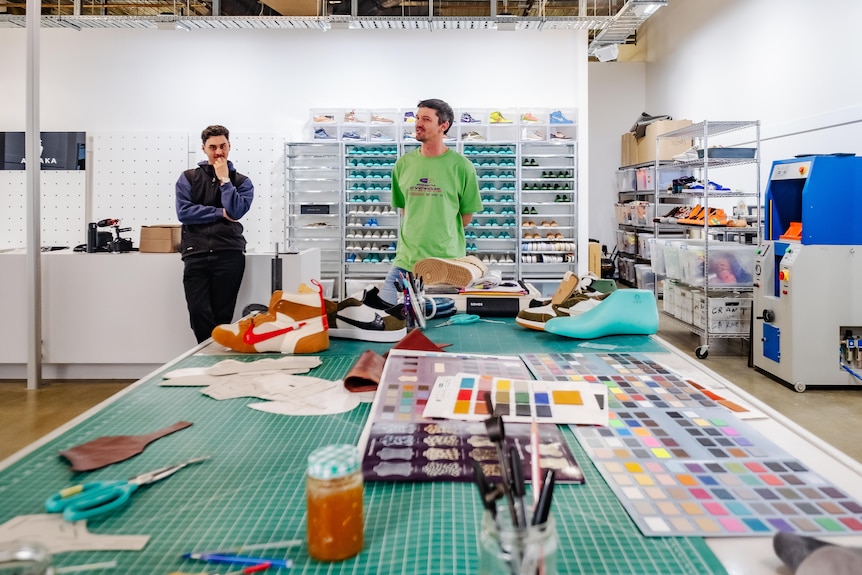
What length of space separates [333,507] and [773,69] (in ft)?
26.6

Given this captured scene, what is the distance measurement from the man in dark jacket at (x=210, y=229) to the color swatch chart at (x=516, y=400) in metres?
3.06

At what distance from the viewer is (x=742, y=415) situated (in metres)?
1.39

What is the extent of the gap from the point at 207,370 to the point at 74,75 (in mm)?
8714

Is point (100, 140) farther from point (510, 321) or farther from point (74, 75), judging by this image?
point (510, 321)

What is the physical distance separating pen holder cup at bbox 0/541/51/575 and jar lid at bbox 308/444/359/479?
1.01 feet

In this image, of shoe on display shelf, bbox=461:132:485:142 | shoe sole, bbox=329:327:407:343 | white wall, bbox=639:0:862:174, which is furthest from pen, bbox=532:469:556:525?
shoe on display shelf, bbox=461:132:485:142

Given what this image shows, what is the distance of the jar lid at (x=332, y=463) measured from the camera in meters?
0.84

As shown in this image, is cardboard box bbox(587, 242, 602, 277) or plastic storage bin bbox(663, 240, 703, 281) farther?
cardboard box bbox(587, 242, 602, 277)

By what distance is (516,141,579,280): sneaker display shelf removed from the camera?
8617 millimetres

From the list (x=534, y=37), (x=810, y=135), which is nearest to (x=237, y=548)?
(x=810, y=135)

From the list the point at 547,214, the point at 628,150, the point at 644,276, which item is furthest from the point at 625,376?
the point at 628,150

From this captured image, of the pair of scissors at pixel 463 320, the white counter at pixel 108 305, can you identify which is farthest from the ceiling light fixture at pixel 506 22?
the pair of scissors at pixel 463 320

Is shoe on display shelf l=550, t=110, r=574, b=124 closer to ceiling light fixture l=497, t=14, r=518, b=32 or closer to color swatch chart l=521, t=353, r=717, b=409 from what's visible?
ceiling light fixture l=497, t=14, r=518, b=32

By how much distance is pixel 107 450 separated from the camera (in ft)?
3.93
